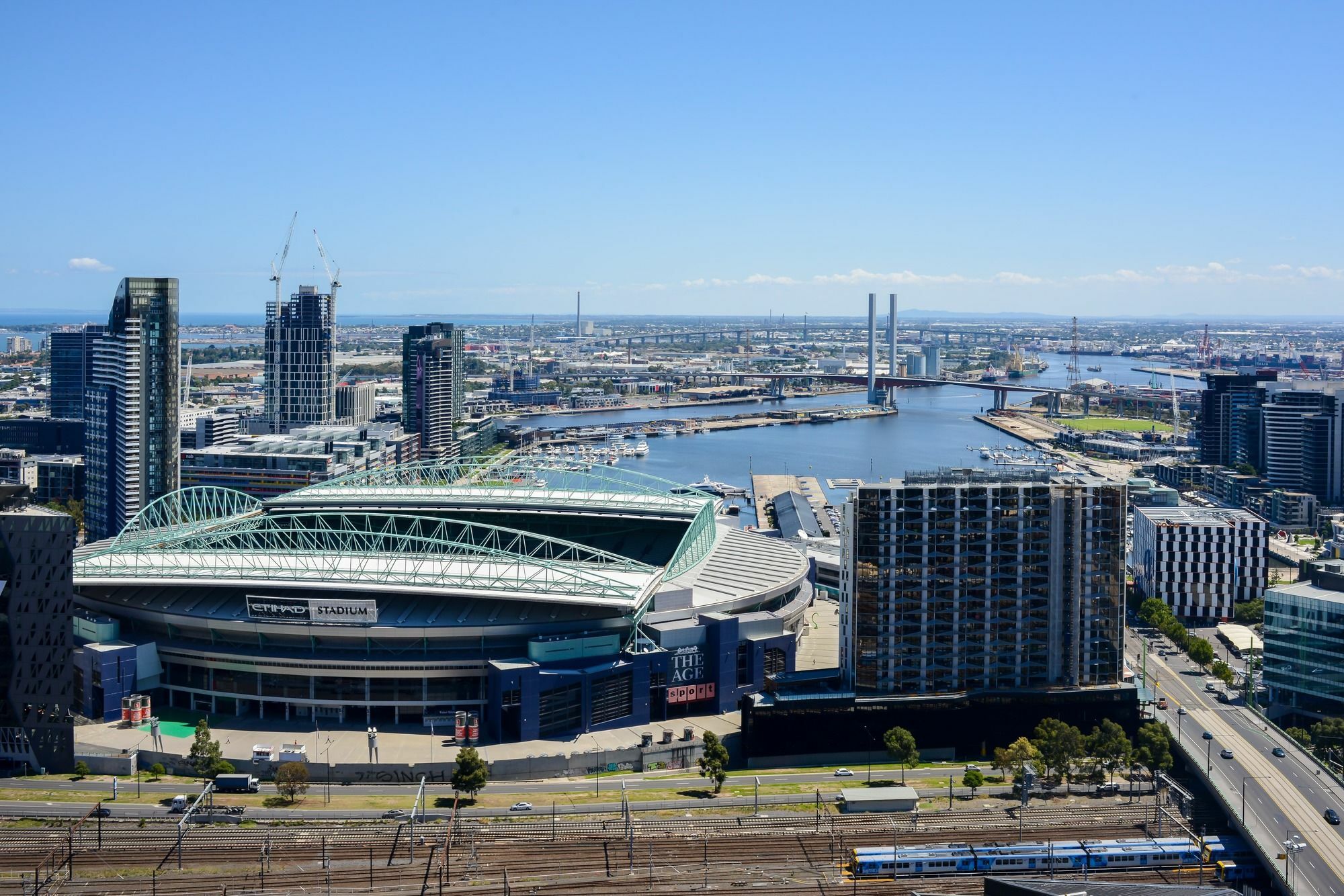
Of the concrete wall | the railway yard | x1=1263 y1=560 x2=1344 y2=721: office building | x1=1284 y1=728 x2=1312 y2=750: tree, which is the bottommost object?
the railway yard

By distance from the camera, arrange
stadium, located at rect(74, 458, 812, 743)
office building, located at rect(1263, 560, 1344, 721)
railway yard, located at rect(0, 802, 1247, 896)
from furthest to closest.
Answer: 1. office building, located at rect(1263, 560, 1344, 721)
2. stadium, located at rect(74, 458, 812, 743)
3. railway yard, located at rect(0, 802, 1247, 896)

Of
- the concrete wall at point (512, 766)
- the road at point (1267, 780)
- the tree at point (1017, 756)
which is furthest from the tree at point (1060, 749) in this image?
the concrete wall at point (512, 766)

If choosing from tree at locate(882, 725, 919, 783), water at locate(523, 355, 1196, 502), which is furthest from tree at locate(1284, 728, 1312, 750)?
water at locate(523, 355, 1196, 502)

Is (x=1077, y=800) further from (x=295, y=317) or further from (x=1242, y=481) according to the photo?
(x=295, y=317)

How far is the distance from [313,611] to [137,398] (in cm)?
1746

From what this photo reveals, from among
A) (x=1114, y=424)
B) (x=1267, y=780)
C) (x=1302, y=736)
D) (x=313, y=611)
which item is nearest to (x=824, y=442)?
(x=1114, y=424)

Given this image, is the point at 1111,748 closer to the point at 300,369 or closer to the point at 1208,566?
the point at 1208,566

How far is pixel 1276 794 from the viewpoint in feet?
57.7

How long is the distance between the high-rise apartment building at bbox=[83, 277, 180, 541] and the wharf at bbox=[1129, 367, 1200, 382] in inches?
3143

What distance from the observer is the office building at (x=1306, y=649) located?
21578mm

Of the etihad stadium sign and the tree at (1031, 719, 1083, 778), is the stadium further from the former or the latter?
the tree at (1031, 719, 1083, 778)

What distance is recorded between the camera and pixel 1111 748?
19000 millimetres

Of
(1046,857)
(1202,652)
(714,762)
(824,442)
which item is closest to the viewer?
(1046,857)

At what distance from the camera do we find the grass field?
72.0 metres
